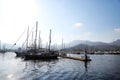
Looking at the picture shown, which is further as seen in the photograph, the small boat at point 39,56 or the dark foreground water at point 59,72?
the small boat at point 39,56

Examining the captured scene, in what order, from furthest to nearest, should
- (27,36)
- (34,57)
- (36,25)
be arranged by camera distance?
(27,36)
(36,25)
(34,57)

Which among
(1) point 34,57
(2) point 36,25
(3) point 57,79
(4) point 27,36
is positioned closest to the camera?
(3) point 57,79

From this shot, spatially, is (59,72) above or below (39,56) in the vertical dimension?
below

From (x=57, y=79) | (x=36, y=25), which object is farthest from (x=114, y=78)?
(x=36, y=25)

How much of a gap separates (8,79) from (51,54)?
2271 inches

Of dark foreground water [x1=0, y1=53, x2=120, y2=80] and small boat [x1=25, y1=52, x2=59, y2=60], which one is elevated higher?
small boat [x1=25, y1=52, x2=59, y2=60]

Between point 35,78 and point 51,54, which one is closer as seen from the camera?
point 35,78

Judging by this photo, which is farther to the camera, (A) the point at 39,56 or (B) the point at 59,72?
(A) the point at 39,56

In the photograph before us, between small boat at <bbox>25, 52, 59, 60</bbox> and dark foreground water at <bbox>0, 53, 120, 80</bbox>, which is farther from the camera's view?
small boat at <bbox>25, 52, 59, 60</bbox>

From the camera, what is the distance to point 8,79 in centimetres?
3052

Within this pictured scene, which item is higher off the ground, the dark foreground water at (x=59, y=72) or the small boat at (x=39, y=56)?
the small boat at (x=39, y=56)

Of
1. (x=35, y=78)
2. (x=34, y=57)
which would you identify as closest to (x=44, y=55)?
(x=34, y=57)

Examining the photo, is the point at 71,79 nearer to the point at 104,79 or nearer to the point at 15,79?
the point at 104,79

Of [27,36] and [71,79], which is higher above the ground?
[27,36]
